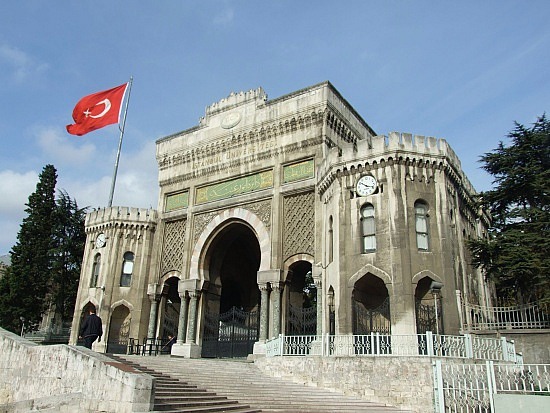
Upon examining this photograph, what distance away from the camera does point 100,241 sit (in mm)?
27109

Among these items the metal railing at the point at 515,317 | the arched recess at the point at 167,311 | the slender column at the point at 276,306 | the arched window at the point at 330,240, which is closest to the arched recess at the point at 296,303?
the slender column at the point at 276,306

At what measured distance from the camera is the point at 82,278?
1064 inches

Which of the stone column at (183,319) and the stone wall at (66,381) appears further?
the stone column at (183,319)

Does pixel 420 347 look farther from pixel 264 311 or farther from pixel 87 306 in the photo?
pixel 87 306

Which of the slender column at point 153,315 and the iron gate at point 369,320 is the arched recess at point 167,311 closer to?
the slender column at point 153,315

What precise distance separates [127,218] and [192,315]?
7.08m

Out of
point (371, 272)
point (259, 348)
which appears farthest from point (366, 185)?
point (259, 348)

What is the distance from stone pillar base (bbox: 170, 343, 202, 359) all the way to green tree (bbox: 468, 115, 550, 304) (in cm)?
1310

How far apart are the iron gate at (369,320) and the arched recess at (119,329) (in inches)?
533

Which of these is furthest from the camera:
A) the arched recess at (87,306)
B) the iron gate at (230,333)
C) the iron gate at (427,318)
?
the arched recess at (87,306)

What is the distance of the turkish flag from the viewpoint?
2869 centimetres

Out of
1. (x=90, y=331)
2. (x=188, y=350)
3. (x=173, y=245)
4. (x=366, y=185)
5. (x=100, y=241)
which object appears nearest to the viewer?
(x=90, y=331)

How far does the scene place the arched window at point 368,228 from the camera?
17281 mm

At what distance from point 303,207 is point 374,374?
363 inches
